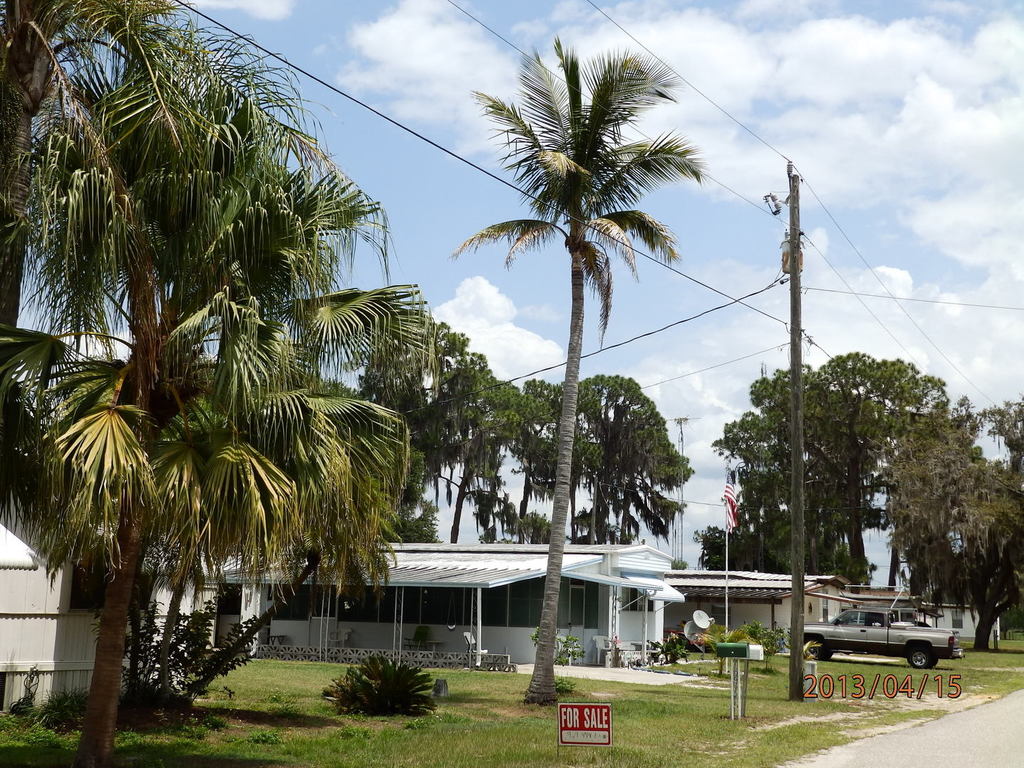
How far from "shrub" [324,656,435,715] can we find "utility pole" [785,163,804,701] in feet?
24.7

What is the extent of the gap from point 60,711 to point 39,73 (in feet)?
24.7

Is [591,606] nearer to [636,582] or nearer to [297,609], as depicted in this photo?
[636,582]

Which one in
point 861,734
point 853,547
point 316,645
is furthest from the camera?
point 853,547

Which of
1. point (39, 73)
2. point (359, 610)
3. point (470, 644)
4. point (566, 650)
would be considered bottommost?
point (566, 650)

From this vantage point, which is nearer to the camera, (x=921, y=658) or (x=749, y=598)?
(x=921, y=658)

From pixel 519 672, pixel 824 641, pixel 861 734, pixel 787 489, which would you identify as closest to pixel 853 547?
pixel 787 489

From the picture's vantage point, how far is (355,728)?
13398mm

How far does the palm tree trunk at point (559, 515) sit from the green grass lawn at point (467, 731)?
2.08ft

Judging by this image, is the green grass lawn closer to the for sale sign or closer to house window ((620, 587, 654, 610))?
the for sale sign

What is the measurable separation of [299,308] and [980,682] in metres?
23.0

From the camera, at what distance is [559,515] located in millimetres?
17438

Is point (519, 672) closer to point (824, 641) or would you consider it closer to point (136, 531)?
point (824, 641)
